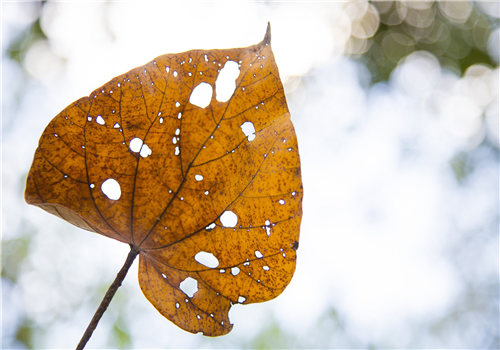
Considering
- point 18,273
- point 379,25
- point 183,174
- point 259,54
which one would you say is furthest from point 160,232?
point 18,273

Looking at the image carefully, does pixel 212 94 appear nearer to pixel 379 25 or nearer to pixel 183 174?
pixel 183 174

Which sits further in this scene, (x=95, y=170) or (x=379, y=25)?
(x=379, y=25)

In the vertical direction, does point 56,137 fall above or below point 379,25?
above

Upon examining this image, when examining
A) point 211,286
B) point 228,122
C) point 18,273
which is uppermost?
point 228,122
